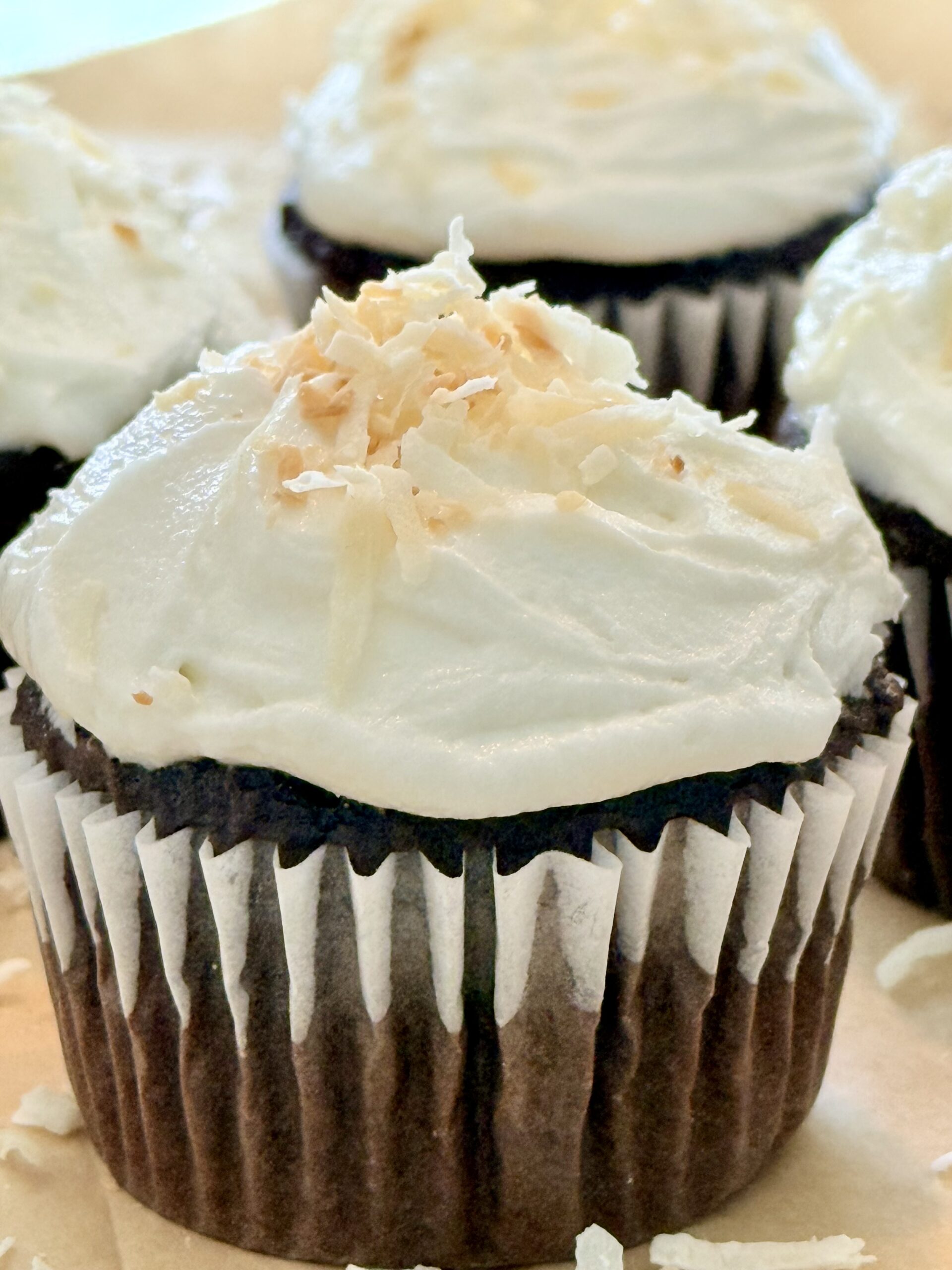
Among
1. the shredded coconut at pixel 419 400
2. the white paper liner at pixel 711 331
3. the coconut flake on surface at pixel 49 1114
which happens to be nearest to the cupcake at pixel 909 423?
the shredded coconut at pixel 419 400

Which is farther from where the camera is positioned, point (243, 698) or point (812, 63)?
point (812, 63)

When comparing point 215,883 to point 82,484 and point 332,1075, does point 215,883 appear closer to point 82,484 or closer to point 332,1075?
point 332,1075

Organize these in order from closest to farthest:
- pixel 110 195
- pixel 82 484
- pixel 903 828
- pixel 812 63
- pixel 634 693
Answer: pixel 634 693 < pixel 82 484 < pixel 903 828 < pixel 110 195 < pixel 812 63

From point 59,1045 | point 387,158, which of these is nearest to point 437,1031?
point 59,1045

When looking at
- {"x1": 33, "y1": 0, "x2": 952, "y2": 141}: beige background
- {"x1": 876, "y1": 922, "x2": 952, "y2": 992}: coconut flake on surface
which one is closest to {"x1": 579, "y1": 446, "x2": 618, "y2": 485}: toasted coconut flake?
{"x1": 876, "y1": 922, "x2": 952, "y2": 992}: coconut flake on surface

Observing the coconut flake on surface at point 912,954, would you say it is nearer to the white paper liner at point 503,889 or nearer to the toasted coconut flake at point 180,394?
the white paper liner at point 503,889

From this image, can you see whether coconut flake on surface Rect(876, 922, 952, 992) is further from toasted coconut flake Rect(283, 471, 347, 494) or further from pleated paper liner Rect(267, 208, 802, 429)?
pleated paper liner Rect(267, 208, 802, 429)
